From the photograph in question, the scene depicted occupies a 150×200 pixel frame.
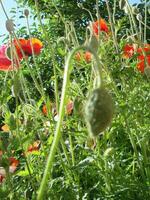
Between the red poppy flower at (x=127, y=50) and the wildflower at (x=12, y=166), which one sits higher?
the red poppy flower at (x=127, y=50)

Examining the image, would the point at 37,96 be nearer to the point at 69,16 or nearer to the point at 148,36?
the point at 148,36

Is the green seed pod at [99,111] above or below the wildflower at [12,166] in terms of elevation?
above

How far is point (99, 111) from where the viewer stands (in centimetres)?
72

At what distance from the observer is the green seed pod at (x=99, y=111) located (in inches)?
28.4

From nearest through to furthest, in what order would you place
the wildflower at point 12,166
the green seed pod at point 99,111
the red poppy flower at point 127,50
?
1. the green seed pod at point 99,111
2. the wildflower at point 12,166
3. the red poppy flower at point 127,50

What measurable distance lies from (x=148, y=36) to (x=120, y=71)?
4.16 metres

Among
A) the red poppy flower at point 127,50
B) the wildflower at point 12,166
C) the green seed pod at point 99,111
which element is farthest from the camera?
the red poppy flower at point 127,50

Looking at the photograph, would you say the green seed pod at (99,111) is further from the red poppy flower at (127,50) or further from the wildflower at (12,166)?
the red poppy flower at (127,50)

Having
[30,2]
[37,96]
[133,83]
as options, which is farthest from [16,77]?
[30,2]

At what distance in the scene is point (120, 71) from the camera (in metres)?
1.46

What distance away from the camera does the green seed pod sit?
0.72 m

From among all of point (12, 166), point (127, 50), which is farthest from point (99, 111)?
point (127, 50)

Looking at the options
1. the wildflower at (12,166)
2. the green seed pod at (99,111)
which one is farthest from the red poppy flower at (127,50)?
the green seed pod at (99,111)

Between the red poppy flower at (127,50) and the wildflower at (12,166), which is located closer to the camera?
the wildflower at (12,166)
